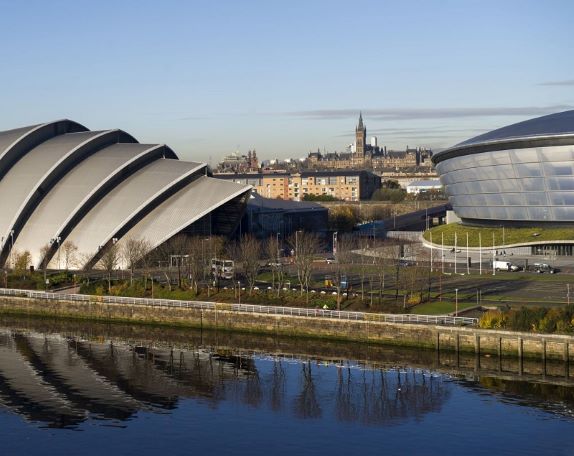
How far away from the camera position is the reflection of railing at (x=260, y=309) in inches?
1841

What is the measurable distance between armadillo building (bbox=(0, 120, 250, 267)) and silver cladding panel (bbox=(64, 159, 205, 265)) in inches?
2.7

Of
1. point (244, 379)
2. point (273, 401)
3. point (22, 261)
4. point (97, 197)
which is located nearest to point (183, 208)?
point (97, 197)

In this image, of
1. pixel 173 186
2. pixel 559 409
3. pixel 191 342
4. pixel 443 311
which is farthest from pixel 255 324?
pixel 173 186

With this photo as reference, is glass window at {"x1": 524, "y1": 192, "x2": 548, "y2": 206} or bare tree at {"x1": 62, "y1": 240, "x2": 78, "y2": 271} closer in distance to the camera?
bare tree at {"x1": 62, "y1": 240, "x2": 78, "y2": 271}

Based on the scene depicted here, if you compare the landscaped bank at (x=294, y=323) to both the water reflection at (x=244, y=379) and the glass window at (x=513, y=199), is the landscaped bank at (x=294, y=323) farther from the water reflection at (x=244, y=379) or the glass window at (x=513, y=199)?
the glass window at (x=513, y=199)

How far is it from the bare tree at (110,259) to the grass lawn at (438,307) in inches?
743

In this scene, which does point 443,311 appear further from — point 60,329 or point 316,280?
point 60,329

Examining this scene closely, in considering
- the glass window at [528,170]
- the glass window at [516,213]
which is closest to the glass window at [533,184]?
the glass window at [528,170]

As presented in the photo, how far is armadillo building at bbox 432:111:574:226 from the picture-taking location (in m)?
74.9

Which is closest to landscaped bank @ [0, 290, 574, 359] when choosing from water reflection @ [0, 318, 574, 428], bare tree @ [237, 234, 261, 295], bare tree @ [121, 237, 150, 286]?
water reflection @ [0, 318, 574, 428]

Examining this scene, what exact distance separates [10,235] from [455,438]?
48.3 metres

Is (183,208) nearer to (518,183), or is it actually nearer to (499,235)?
(499,235)

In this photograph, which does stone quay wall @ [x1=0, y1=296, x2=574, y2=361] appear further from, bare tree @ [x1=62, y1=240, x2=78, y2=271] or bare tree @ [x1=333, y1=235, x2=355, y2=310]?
bare tree @ [x1=62, y1=240, x2=78, y2=271]

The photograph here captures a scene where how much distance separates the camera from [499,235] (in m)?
80.4
